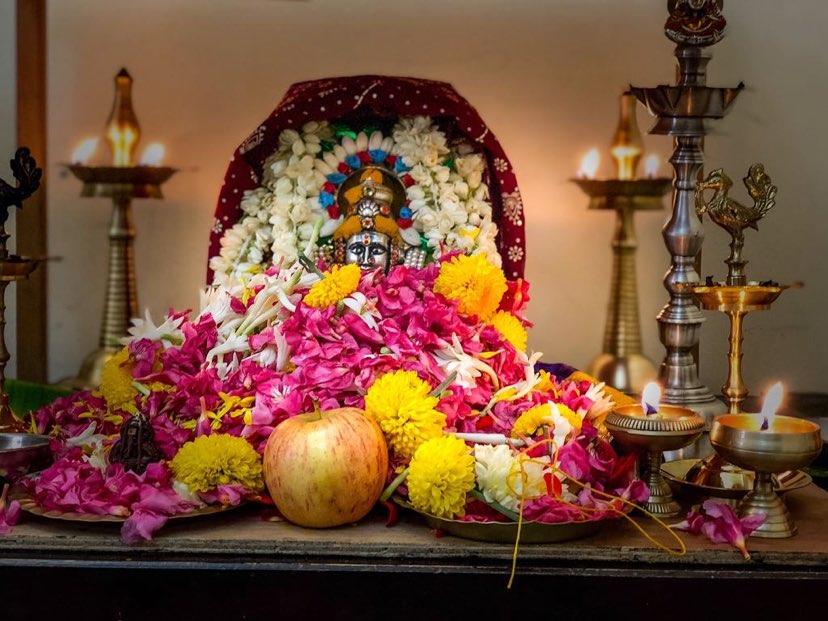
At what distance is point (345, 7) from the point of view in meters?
4.32

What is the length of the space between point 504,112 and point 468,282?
6.97 ft

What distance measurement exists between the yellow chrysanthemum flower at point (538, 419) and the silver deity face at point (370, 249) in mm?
1144

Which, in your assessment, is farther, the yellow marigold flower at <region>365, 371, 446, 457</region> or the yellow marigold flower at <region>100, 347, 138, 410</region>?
the yellow marigold flower at <region>100, 347, 138, 410</region>

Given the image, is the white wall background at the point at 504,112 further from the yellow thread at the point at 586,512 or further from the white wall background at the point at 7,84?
the yellow thread at the point at 586,512

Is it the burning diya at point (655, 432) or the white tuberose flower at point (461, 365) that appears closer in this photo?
the burning diya at point (655, 432)

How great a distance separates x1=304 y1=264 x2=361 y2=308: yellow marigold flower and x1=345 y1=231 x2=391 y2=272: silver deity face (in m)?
0.82

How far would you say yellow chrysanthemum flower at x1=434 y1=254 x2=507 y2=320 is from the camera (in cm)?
239

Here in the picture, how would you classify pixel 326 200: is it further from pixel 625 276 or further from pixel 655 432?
pixel 655 432

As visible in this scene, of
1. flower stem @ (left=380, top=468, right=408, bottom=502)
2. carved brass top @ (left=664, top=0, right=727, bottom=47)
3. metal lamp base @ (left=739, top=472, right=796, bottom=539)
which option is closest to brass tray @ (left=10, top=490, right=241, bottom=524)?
flower stem @ (left=380, top=468, right=408, bottom=502)

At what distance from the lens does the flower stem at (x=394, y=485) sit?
200cm

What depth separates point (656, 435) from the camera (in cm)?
194

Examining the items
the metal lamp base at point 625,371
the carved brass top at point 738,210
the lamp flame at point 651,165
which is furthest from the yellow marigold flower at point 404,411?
the lamp flame at point 651,165

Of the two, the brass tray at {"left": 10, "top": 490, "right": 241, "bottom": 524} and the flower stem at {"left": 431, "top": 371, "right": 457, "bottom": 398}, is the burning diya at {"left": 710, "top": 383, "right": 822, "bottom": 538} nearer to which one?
the flower stem at {"left": 431, "top": 371, "right": 457, "bottom": 398}

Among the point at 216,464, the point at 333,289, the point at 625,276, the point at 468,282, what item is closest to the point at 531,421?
the point at 468,282
